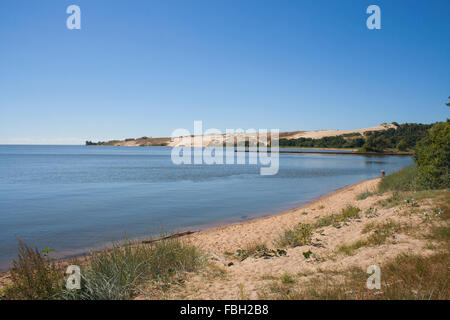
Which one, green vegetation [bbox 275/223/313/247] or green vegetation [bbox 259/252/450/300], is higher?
green vegetation [bbox 259/252/450/300]

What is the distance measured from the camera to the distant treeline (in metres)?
103

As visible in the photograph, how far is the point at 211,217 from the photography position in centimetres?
1625

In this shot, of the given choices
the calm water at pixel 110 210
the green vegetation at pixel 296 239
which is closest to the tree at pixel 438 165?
the calm water at pixel 110 210

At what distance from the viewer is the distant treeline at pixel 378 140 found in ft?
339

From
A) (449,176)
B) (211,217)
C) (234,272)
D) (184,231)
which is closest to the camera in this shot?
(234,272)

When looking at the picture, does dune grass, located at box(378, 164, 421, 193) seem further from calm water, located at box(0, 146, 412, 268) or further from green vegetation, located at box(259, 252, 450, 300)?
green vegetation, located at box(259, 252, 450, 300)

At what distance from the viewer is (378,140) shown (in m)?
106
